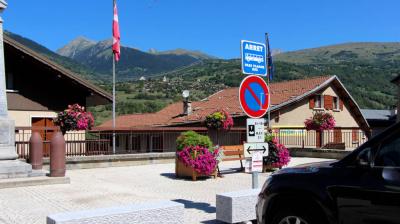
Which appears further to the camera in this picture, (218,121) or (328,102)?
(328,102)

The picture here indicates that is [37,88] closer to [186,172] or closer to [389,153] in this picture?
[186,172]

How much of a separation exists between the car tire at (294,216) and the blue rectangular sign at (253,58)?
282 centimetres

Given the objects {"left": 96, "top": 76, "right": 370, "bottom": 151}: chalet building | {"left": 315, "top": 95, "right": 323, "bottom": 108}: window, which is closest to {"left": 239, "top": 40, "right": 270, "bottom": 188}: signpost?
{"left": 96, "top": 76, "right": 370, "bottom": 151}: chalet building

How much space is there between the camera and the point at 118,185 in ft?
39.3

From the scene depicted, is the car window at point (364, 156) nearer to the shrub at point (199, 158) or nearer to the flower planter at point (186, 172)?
the shrub at point (199, 158)

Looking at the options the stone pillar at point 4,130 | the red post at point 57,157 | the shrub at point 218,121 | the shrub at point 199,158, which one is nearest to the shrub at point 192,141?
the shrub at point 199,158

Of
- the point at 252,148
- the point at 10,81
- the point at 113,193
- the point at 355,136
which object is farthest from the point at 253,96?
the point at 355,136

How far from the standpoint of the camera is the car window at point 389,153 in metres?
4.44

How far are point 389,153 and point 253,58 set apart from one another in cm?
350

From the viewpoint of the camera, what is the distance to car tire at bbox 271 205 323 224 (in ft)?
16.0

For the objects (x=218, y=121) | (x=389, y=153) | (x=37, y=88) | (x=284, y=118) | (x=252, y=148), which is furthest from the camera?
(x=284, y=118)

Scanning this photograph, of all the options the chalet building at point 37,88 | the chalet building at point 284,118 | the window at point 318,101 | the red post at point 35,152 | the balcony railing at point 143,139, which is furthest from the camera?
the window at point 318,101

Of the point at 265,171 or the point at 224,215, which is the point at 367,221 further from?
the point at 265,171

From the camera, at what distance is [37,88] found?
73.3ft
